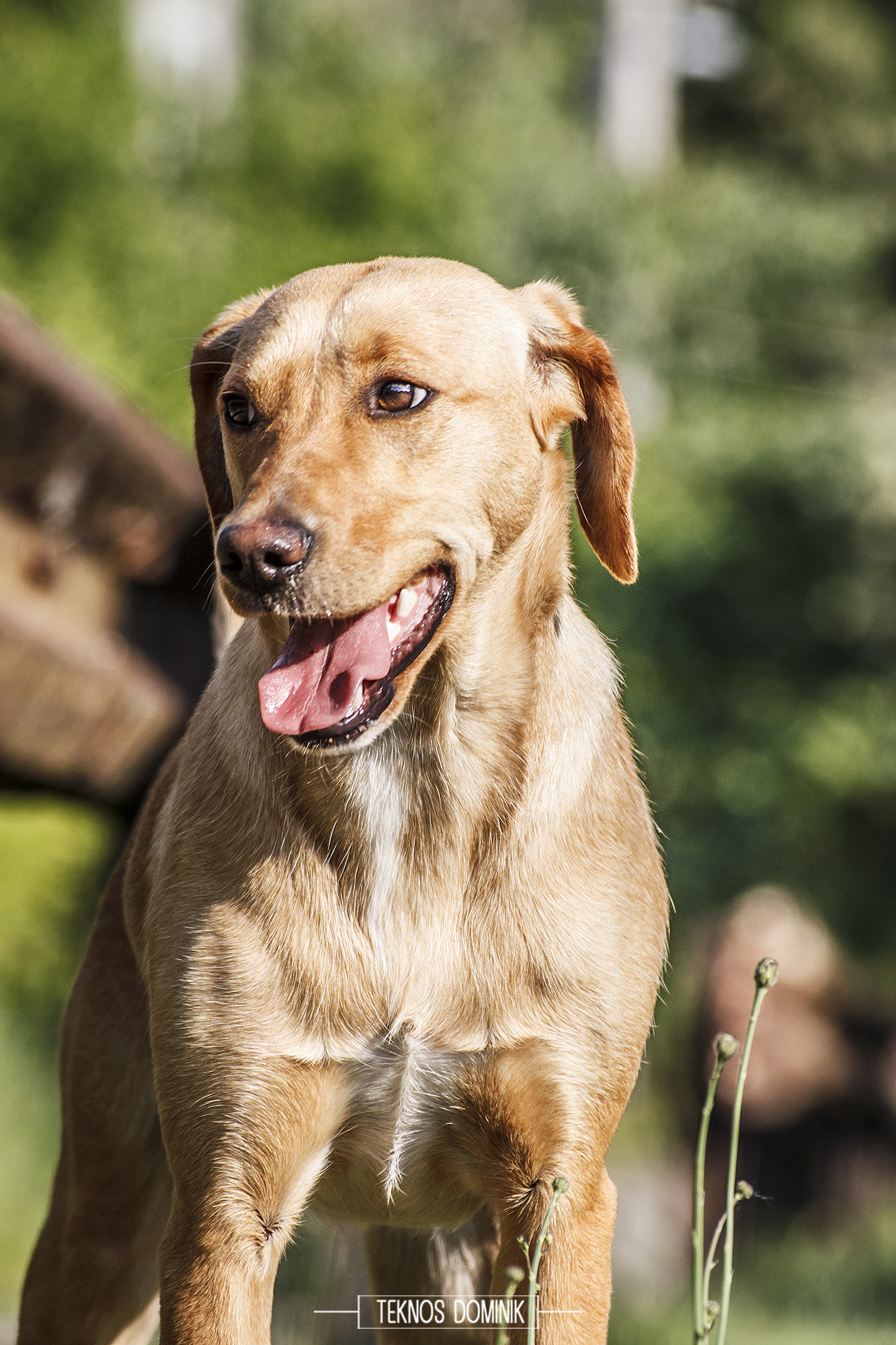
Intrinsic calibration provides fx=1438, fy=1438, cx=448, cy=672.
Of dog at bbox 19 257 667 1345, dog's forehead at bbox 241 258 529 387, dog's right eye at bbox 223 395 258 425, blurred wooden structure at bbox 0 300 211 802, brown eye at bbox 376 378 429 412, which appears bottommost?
dog at bbox 19 257 667 1345

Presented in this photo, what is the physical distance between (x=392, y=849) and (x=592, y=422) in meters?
0.89

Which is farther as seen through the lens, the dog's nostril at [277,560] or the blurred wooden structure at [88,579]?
the blurred wooden structure at [88,579]

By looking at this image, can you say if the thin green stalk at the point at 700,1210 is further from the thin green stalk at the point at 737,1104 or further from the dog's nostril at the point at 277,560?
the dog's nostril at the point at 277,560

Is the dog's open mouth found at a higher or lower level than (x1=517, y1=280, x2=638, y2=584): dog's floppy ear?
lower

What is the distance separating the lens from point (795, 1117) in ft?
34.3

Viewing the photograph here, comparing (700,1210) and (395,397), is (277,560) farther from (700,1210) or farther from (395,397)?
(700,1210)

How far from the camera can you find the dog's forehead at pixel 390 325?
7.91 ft

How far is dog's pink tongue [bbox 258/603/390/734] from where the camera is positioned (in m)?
2.26

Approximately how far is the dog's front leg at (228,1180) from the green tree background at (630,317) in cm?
538

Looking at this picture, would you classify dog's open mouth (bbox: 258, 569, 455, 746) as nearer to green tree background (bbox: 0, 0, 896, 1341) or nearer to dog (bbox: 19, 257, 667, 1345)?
dog (bbox: 19, 257, 667, 1345)

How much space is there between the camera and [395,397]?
242 centimetres


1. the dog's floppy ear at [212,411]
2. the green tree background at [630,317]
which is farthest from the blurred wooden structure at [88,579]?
the green tree background at [630,317]

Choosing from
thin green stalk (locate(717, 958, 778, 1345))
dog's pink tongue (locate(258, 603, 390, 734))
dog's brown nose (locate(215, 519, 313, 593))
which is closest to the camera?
thin green stalk (locate(717, 958, 778, 1345))

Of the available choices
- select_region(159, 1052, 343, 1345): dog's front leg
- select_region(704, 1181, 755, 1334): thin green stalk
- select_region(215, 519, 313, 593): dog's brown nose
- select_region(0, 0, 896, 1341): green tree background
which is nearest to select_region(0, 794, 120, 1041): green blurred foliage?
select_region(0, 0, 896, 1341): green tree background
